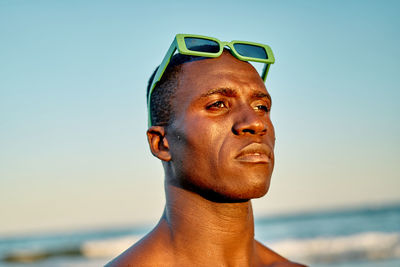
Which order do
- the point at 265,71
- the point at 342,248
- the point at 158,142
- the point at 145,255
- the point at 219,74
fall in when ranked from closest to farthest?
the point at 145,255, the point at 219,74, the point at 158,142, the point at 265,71, the point at 342,248

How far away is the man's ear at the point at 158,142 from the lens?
3.07 meters

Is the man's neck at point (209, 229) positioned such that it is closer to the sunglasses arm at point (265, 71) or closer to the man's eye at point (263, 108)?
the man's eye at point (263, 108)

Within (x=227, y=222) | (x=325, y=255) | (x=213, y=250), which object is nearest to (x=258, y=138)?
(x=227, y=222)

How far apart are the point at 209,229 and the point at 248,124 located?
2.30ft

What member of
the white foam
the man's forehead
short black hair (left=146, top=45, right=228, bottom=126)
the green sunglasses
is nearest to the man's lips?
the man's forehead

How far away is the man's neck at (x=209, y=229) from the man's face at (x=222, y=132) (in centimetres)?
12

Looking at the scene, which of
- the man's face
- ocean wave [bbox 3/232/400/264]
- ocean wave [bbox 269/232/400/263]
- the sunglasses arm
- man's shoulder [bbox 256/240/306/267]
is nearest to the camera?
the man's face

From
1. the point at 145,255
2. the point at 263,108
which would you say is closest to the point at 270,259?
the point at 145,255

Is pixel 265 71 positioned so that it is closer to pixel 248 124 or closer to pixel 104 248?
pixel 248 124

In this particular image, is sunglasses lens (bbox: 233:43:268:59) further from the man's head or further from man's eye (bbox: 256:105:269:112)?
man's eye (bbox: 256:105:269:112)

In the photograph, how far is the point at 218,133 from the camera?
111 inches

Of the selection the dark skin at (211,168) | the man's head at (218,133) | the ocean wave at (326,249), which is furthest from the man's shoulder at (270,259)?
the ocean wave at (326,249)

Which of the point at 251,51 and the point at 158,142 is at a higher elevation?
the point at 251,51

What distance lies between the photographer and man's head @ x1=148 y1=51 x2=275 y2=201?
2742mm
